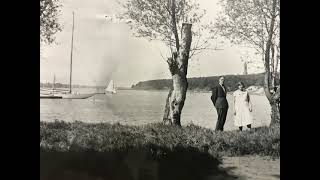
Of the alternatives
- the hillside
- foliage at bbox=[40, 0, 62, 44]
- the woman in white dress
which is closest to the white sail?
the hillside

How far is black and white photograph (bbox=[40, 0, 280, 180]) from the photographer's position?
1865 mm

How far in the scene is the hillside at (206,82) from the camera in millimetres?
1882

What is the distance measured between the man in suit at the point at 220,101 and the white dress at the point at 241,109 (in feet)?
0.19

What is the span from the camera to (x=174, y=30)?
6.32 ft

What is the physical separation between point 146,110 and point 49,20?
0.73m

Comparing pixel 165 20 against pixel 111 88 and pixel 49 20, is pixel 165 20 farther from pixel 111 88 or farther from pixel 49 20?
pixel 49 20

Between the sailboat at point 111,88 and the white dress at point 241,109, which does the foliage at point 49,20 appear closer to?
the sailboat at point 111,88

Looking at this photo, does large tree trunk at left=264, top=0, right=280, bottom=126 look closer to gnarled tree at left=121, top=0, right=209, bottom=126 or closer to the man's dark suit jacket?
the man's dark suit jacket
